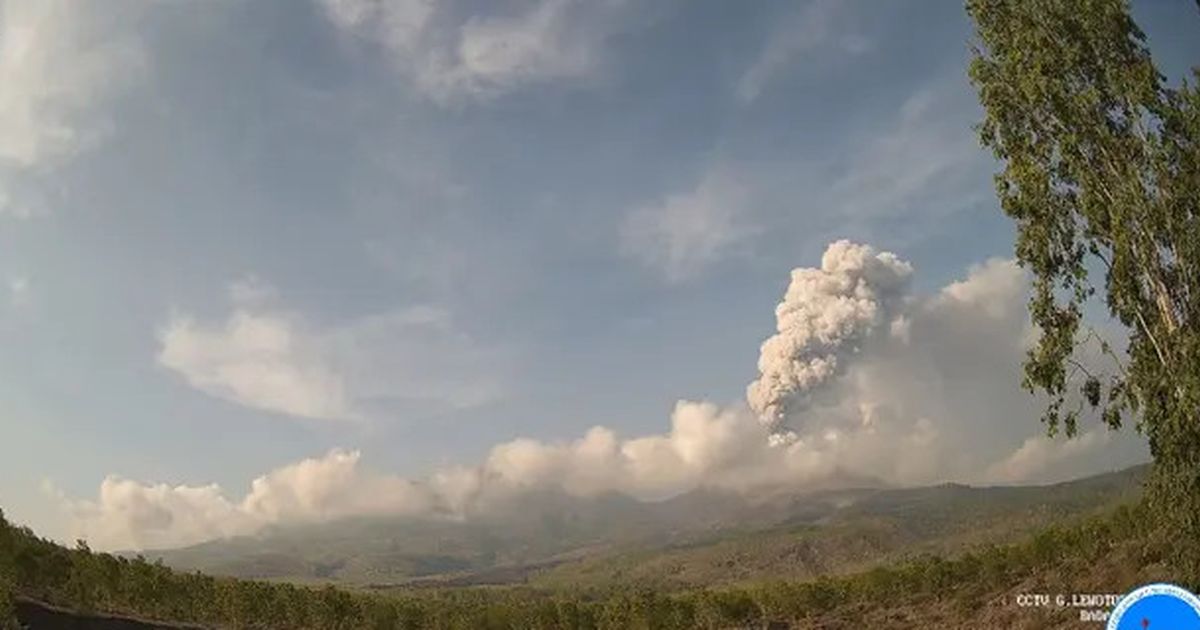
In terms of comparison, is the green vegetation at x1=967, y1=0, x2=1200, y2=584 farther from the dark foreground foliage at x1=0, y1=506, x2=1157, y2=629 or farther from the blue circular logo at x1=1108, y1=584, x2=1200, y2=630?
the dark foreground foliage at x1=0, y1=506, x2=1157, y2=629

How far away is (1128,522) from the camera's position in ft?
198

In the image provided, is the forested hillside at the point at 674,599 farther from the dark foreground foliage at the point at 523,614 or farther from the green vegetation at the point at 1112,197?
the green vegetation at the point at 1112,197

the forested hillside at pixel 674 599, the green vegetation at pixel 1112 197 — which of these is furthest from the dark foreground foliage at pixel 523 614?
the green vegetation at pixel 1112 197

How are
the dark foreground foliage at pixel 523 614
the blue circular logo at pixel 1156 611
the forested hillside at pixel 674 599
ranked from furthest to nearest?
1. the dark foreground foliage at pixel 523 614
2. the forested hillside at pixel 674 599
3. the blue circular logo at pixel 1156 611

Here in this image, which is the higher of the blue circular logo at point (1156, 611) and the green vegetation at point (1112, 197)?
the green vegetation at point (1112, 197)

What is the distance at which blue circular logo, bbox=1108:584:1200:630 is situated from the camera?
15.7 m

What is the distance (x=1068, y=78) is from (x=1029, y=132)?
2232 millimetres

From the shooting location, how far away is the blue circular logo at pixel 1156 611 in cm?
1570

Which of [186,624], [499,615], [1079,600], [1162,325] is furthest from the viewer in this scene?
[499,615]

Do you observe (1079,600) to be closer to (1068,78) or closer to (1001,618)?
(1001,618)

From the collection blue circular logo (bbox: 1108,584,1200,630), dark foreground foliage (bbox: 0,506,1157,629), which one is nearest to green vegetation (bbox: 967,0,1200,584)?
blue circular logo (bbox: 1108,584,1200,630)

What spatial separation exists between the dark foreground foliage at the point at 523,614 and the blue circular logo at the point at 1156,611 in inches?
1594

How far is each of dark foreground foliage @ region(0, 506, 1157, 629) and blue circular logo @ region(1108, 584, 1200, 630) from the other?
40.5 meters

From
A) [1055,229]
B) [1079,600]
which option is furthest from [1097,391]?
[1079,600]
